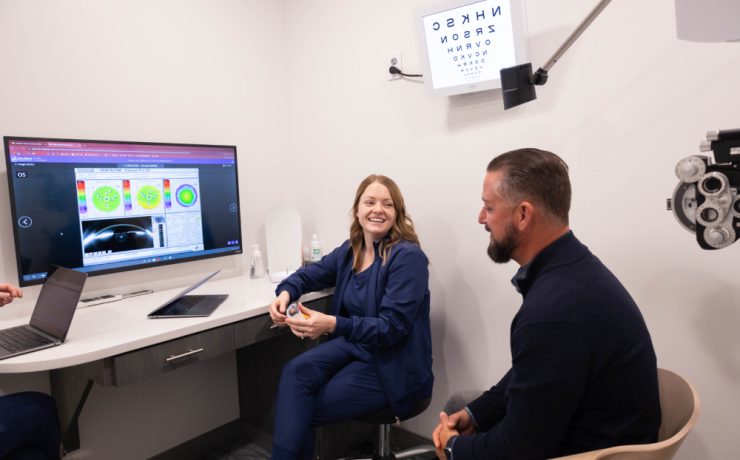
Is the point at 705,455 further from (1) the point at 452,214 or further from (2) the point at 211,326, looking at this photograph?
(2) the point at 211,326

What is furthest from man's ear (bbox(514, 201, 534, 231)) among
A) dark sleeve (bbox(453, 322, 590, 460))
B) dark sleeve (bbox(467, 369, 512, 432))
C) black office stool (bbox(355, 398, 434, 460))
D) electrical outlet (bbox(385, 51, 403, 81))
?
electrical outlet (bbox(385, 51, 403, 81))

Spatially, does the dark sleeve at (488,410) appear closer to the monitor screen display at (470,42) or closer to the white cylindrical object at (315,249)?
the monitor screen display at (470,42)

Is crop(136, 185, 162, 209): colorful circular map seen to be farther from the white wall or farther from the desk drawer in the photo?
the desk drawer

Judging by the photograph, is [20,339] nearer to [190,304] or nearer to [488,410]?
[190,304]

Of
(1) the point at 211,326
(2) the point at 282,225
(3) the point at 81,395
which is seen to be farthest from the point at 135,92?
(3) the point at 81,395

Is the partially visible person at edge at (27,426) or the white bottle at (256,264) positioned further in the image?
the white bottle at (256,264)

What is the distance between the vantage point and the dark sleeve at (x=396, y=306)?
1592 mm

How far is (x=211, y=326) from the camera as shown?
62.9 inches

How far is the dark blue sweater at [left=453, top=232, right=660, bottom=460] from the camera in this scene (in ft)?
2.97

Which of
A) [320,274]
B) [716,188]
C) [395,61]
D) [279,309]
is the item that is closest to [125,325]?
[279,309]

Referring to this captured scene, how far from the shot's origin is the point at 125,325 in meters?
1.54

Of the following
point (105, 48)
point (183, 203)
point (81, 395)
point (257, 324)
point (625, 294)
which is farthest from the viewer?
point (183, 203)

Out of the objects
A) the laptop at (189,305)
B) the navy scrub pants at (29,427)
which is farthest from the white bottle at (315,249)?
the navy scrub pants at (29,427)

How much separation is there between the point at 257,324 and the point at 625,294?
4.26 feet
